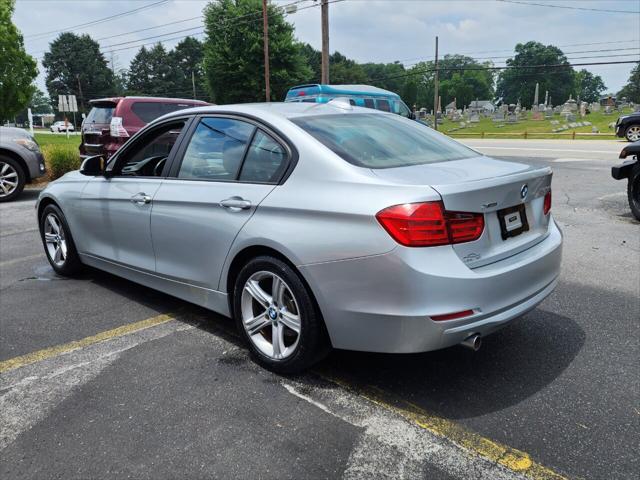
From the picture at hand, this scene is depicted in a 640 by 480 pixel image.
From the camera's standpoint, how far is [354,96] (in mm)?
15953

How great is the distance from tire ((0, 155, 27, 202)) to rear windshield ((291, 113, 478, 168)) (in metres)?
8.81

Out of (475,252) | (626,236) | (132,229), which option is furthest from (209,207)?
(626,236)

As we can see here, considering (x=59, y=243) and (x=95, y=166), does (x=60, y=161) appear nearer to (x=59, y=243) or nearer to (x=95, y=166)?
(x=59, y=243)

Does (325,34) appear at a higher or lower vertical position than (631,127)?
higher

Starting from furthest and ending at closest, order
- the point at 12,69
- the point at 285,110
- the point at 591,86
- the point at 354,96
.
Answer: the point at 591,86 < the point at 354,96 < the point at 12,69 < the point at 285,110

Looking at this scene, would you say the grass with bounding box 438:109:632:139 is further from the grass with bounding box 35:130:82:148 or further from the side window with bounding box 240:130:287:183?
the side window with bounding box 240:130:287:183

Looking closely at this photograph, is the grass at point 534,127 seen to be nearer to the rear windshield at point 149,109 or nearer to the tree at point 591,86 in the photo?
the rear windshield at point 149,109

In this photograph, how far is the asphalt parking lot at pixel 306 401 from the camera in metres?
2.36

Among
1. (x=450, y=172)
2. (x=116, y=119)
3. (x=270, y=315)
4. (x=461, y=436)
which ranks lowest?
(x=461, y=436)

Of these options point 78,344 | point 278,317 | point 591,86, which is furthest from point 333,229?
point 591,86

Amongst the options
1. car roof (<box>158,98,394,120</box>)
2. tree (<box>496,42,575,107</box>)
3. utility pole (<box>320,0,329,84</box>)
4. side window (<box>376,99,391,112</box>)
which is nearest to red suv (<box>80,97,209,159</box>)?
car roof (<box>158,98,394,120</box>)

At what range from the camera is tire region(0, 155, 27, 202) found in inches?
397

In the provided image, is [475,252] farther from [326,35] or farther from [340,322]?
[326,35]

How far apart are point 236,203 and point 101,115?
891 centimetres
